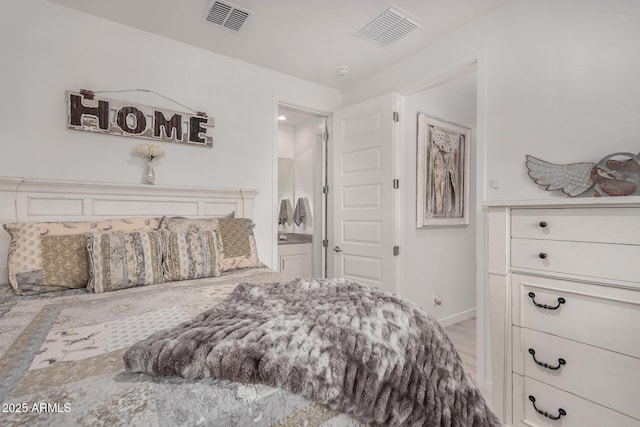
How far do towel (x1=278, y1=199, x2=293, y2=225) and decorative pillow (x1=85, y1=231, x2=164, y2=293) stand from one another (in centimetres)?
298

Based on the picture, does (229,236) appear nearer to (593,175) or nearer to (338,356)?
(338,356)

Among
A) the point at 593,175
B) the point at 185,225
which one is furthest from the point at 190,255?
the point at 593,175

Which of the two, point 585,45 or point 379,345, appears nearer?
point 379,345

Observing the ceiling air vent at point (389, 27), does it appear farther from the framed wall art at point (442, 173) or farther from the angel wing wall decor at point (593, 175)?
the angel wing wall decor at point (593, 175)

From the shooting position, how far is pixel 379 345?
86 centimetres

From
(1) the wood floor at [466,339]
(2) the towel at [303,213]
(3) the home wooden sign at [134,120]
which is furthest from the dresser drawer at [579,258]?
(2) the towel at [303,213]

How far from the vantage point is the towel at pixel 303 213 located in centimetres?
446

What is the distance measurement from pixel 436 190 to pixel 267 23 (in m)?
2.29

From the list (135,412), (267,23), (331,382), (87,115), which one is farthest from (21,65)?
(331,382)

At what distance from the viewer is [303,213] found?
451 cm

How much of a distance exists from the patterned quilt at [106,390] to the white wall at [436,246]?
7.33 feet

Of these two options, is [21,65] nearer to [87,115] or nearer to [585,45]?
[87,115]

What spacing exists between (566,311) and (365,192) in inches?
73.3

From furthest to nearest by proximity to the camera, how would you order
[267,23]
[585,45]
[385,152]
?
[385,152] < [267,23] < [585,45]
